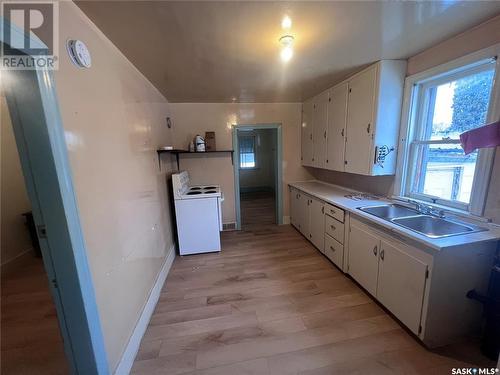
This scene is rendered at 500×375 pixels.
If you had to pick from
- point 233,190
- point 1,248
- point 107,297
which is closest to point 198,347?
point 107,297

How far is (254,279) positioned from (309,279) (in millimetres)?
636

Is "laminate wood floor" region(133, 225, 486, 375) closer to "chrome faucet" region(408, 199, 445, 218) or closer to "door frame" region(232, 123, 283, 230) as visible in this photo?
"chrome faucet" region(408, 199, 445, 218)

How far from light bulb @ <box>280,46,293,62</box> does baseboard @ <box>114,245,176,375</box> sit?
2543 millimetres

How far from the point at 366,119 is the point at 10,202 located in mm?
4744

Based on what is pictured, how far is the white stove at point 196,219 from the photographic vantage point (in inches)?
114

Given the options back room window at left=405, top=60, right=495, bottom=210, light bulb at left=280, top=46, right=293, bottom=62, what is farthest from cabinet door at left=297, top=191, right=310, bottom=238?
light bulb at left=280, top=46, right=293, bottom=62

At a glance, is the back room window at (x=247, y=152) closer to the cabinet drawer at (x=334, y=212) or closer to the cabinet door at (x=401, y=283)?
the cabinet drawer at (x=334, y=212)

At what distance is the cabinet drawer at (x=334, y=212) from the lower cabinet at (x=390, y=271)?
17 cm

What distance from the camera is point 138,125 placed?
1.97 metres

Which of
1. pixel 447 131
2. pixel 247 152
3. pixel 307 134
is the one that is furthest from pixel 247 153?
pixel 447 131

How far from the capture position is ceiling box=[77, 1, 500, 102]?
124 centimetres

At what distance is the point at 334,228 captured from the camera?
252 centimetres

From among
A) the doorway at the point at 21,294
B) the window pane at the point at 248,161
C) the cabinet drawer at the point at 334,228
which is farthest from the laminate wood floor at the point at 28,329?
the window pane at the point at 248,161

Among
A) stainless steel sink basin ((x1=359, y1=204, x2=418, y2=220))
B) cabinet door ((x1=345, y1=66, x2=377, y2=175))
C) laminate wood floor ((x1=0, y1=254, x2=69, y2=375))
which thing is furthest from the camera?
cabinet door ((x1=345, y1=66, x2=377, y2=175))
